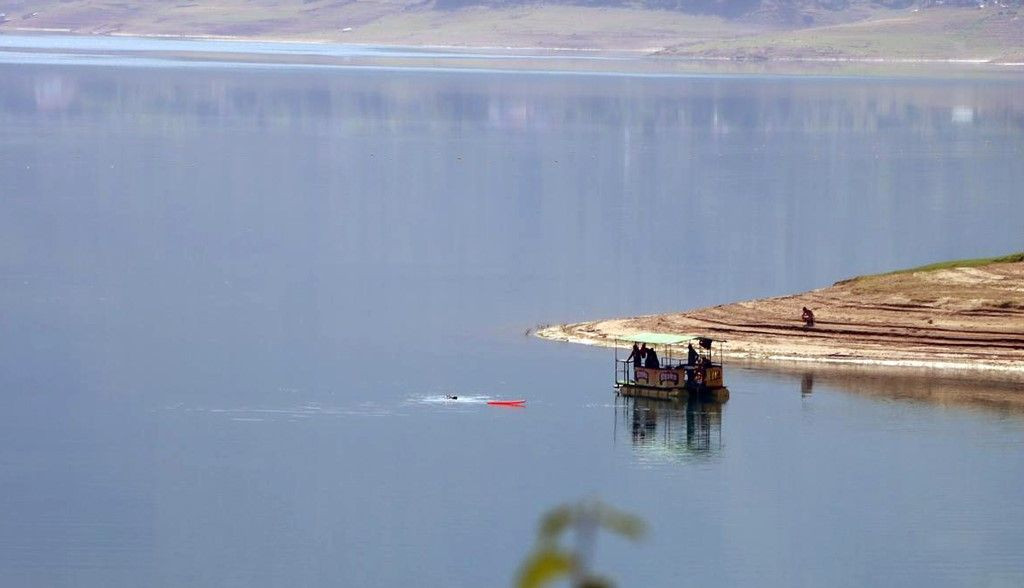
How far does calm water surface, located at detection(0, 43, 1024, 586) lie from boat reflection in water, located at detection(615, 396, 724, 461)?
0.34 ft

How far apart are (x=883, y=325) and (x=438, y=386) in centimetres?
1063

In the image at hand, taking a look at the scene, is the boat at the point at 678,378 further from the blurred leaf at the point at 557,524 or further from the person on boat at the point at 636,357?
the blurred leaf at the point at 557,524

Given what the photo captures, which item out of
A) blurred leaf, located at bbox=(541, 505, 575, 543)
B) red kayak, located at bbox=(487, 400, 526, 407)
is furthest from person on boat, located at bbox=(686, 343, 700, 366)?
blurred leaf, located at bbox=(541, 505, 575, 543)

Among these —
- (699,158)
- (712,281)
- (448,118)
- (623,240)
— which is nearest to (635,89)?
(448,118)

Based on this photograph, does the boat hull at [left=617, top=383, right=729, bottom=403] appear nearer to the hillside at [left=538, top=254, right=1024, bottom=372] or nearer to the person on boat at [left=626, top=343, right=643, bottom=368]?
the person on boat at [left=626, top=343, right=643, bottom=368]

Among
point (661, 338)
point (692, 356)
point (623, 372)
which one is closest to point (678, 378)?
point (692, 356)

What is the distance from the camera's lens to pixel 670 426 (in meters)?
42.5

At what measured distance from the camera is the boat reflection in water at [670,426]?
40656 millimetres

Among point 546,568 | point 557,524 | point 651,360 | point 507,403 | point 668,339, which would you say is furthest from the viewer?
point 668,339

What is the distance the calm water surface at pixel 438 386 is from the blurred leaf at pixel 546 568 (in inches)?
834

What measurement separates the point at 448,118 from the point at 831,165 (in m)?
39.9

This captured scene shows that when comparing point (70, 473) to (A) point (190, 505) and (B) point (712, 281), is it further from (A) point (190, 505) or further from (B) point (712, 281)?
(B) point (712, 281)

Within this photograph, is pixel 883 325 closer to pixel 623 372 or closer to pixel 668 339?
pixel 668 339

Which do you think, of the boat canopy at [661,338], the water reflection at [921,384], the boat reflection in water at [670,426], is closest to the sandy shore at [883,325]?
the water reflection at [921,384]
